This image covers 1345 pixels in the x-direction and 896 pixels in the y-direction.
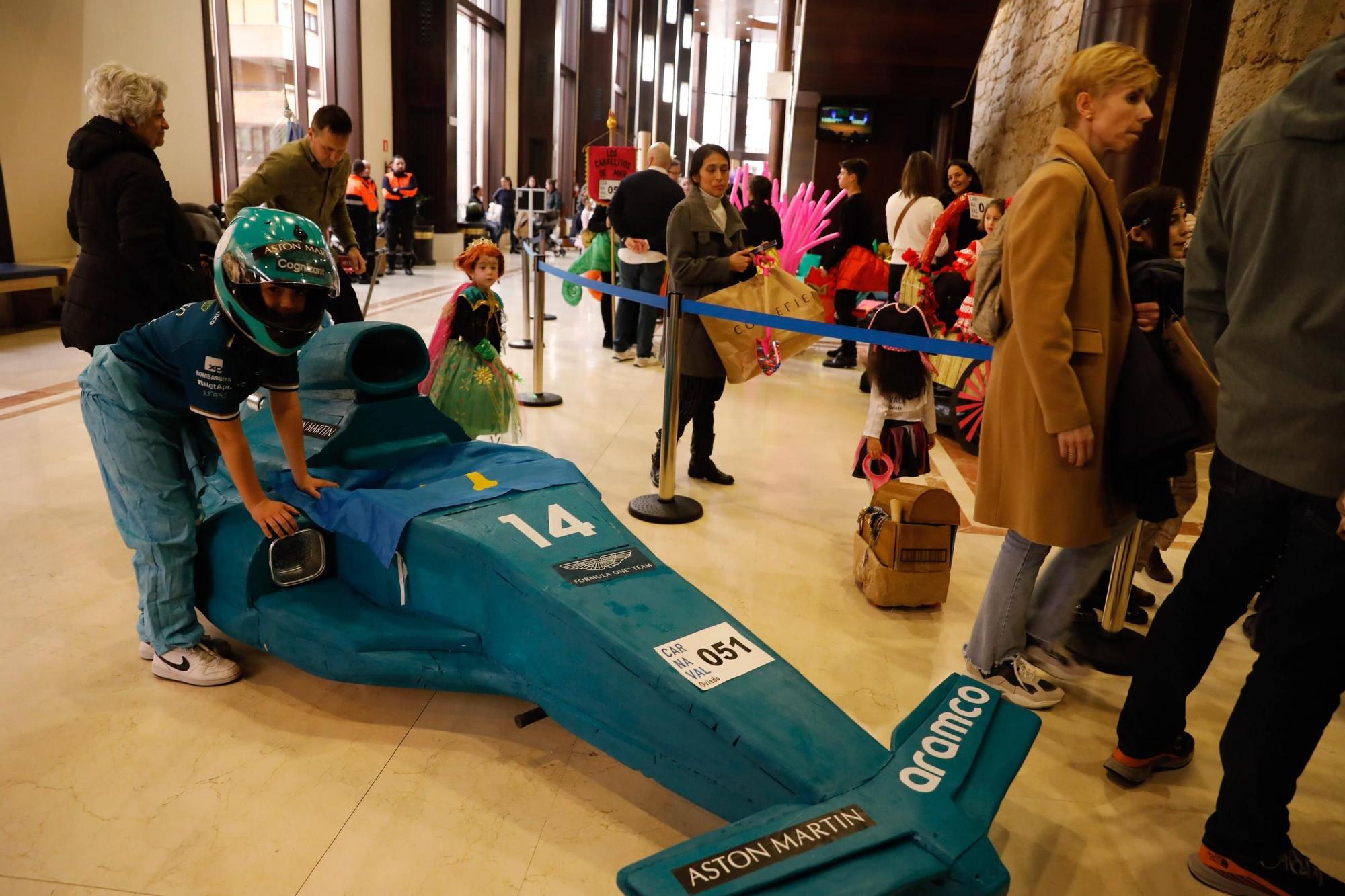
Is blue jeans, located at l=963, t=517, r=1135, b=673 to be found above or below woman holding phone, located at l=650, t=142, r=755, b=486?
below

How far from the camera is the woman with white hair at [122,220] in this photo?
115 inches

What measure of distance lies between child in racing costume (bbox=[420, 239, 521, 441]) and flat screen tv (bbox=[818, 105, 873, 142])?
7762mm

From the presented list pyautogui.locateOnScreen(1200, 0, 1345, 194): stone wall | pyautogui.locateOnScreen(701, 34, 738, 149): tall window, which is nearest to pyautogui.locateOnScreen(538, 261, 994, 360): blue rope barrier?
pyautogui.locateOnScreen(1200, 0, 1345, 194): stone wall

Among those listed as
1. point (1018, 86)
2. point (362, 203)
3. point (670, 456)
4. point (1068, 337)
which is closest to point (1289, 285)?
point (1068, 337)

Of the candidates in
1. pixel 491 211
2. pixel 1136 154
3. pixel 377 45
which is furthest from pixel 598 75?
pixel 1136 154

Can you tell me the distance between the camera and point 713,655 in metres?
1.76

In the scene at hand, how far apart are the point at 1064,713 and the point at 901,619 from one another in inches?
24.0

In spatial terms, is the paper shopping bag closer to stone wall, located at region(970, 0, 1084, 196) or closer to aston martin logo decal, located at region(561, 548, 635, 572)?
aston martin logo decal, located at region(561, 548, 635, 572)

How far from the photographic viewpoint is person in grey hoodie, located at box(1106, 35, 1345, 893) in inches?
59.6

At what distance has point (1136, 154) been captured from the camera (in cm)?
485

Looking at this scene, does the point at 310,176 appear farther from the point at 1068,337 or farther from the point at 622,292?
the point at 1068,337

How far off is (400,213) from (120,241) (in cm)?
990

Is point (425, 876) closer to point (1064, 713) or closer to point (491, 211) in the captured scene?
point (1064, 713)

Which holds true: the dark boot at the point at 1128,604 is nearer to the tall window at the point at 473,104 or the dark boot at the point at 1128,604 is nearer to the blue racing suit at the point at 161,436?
the blue racing suit at the point at 161,436
